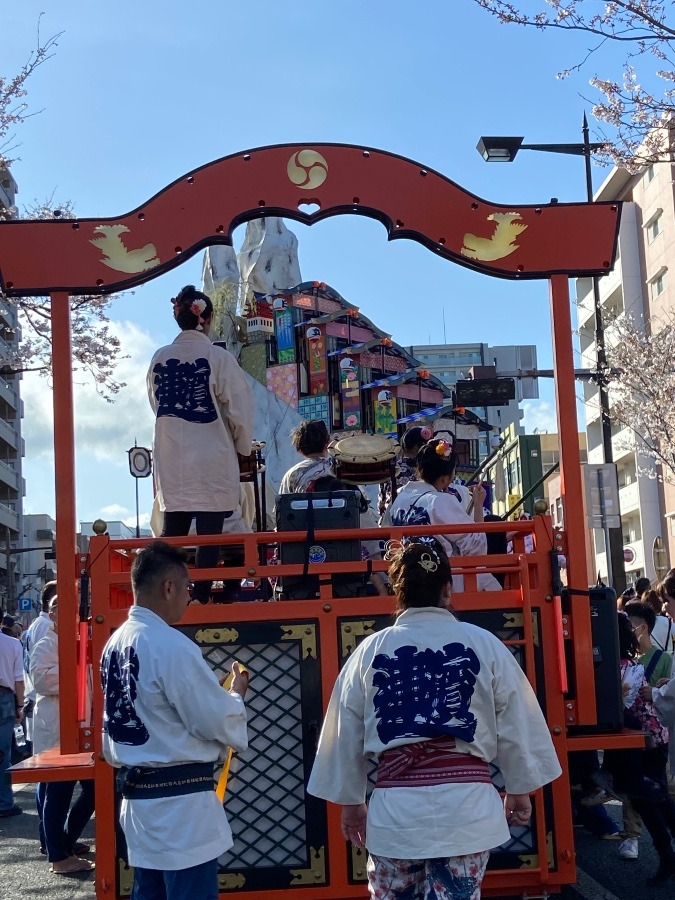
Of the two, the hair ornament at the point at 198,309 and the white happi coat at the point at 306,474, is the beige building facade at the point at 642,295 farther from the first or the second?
the hair ornament at the point at 198,309

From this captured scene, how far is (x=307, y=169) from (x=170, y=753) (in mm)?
3486

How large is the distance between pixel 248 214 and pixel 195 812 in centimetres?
342

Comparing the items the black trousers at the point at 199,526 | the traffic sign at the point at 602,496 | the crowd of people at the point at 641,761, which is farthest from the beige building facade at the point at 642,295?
the black trousers at the point at 199,526

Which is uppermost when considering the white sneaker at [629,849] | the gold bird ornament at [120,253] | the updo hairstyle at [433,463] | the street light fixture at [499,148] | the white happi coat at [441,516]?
the street light fixture at [499,148]

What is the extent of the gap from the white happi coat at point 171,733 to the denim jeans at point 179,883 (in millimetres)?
70

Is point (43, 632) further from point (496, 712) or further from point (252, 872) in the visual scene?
point (496, 712)

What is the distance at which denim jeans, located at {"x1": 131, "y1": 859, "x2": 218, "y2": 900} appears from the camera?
3.83 metres

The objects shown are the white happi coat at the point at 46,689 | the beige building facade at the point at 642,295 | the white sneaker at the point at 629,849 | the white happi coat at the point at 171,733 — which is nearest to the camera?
the white happi coat at the point at 171,733

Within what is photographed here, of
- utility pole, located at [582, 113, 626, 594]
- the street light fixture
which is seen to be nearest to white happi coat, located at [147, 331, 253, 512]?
the street light fixture

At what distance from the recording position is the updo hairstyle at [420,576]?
3.68 m

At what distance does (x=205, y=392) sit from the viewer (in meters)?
6.04

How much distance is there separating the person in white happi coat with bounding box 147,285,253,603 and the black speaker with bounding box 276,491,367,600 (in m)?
0.48

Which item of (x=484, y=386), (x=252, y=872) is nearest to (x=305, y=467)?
(x=252, y=872)

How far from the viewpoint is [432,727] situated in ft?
11.3
